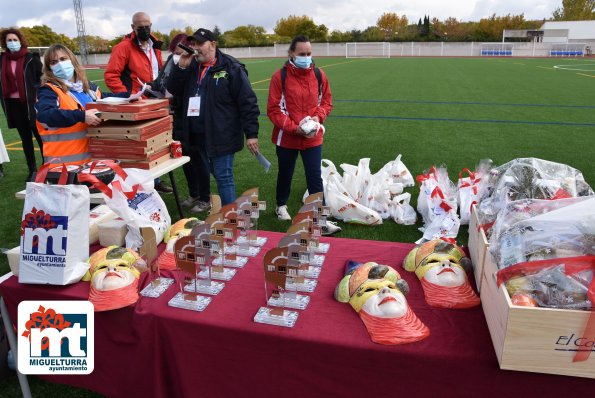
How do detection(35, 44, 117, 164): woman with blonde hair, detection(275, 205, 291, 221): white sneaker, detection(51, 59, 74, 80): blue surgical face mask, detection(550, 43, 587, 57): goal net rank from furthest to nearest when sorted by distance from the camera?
detection(550, 43, 587, 57): goal net, detection(275, 205, 291, 221): white sneaker, detection(51, 59, 74, 80): blue surgical face mask, detection(35, 44, 117, 164): woman with blonde hair

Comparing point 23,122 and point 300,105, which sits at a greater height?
point 300,105

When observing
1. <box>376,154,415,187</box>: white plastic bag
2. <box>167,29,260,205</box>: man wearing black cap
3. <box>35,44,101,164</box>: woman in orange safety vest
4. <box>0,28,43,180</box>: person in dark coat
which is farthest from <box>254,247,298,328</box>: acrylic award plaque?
<box>0,28,43,180</box>: person in dark coat

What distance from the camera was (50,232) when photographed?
1844 millimetres

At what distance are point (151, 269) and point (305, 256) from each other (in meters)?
0.67

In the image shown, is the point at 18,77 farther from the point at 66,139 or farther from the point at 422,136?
the point at 422,136

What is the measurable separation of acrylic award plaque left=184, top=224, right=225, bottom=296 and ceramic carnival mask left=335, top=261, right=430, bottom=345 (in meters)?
0.50

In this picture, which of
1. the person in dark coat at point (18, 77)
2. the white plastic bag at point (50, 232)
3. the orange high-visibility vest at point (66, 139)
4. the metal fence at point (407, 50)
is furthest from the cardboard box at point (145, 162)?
the metal fence at point (407, 50)

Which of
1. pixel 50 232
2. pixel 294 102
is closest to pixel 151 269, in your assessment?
pixel 50 232

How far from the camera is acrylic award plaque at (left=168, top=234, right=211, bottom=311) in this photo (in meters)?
1.66

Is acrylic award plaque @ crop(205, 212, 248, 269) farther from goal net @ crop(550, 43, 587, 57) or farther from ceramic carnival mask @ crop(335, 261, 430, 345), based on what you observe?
goal net @ crop(550, 43, 587, 57)

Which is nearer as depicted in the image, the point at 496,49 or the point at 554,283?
the point at 554,283

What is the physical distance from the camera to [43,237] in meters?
1.85

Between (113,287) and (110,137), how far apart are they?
1.58 metres

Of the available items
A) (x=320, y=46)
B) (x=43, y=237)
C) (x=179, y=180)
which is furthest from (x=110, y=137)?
(x=320, y=46)
